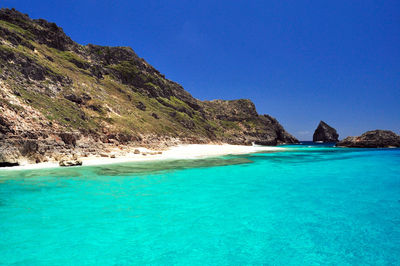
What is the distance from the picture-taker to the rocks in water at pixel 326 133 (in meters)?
184

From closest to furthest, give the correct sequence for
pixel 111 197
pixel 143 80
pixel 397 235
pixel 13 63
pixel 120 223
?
pixel 397 235
pixel 120 223
pixel 111 197
pixel 13 63
pixel 143 80

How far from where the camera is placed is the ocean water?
6441mm

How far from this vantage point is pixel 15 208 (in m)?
11.0

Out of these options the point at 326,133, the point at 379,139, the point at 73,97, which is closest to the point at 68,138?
the point at 73,97

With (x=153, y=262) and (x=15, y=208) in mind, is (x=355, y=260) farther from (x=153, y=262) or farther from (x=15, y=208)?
(x=15, y=208)

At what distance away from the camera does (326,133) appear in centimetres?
18412

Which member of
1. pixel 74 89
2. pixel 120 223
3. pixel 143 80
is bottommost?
pixel 120 223

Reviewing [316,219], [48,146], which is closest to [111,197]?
[316,219]

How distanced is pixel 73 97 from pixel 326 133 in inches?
7488

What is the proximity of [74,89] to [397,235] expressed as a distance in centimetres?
5488

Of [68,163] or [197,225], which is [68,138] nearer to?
[68,163]

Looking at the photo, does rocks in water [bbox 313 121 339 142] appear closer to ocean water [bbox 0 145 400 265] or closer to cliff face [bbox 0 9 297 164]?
cliff face [bbox 0 9 297 164]

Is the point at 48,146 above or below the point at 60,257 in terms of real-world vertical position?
above

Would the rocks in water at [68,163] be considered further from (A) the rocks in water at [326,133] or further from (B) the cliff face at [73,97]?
(A) the rocks in water at [326,133]
